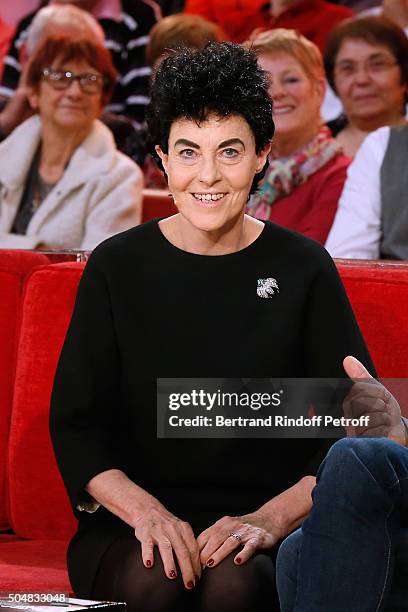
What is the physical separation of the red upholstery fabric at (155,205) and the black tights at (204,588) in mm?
2300

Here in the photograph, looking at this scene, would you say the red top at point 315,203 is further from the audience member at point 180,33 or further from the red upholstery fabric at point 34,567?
the red upholstery fabric at point 34,567

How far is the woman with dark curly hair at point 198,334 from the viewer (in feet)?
5.51

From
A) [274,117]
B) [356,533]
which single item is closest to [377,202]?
[274,117]

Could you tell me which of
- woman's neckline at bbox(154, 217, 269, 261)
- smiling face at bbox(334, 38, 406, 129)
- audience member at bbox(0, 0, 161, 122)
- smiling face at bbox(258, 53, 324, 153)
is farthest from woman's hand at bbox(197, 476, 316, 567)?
audience member at bbox(0, 0, 161, 122)

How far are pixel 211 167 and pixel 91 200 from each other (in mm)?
1920

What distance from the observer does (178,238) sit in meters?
1.79

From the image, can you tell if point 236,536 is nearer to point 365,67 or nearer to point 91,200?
point 91,200

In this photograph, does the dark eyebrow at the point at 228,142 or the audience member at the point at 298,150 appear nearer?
the dark eyebrow at the point at 228,142

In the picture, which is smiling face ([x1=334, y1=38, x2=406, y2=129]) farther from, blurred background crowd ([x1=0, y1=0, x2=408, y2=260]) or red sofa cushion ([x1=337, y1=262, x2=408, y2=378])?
red sofa cushion ([x1=337, y1=262, x2=408, y2=378])

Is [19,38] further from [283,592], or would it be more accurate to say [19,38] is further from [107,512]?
[283,592]

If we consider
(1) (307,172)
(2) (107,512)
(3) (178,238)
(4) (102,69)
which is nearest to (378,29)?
(1) (307,172)

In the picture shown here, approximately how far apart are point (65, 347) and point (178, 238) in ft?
0.82

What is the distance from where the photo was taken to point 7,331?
6.52 feet
